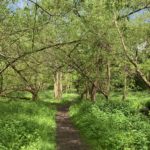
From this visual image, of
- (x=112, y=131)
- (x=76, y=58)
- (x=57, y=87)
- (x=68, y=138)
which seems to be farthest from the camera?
(x=57, y=87)

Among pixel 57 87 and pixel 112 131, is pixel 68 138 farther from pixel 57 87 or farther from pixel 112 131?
pixel 57 87

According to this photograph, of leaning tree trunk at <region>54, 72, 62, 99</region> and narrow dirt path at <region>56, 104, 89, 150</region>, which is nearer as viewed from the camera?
narrow dirt path at <region>56, 104, 89, 150</region>

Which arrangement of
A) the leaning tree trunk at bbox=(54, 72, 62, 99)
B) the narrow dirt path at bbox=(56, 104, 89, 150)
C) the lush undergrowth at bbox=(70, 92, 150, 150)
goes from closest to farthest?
the lush undergrowth at bbox=(70, 92, 150, 150)
the narrow dirt path at bbox=(56, 104, 89, 150)
the leaning tree trunk at bbox=(54, 72, 62, 99)

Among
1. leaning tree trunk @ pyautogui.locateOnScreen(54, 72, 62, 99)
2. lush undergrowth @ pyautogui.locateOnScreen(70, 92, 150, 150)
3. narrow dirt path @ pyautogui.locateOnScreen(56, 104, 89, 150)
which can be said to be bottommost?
narrow dirt path @ pyautogui.locateOnScreen(56, 104, 89, 150)

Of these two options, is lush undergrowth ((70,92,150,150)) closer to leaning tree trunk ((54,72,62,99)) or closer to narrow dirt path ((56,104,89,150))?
narrow dirt path ((56,104,89,150))

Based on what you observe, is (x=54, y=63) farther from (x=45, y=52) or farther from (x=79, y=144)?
(x=79, y=144)

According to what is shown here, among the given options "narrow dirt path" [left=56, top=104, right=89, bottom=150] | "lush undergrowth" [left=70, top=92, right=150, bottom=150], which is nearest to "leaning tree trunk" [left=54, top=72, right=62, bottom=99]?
"lush undergrowth" [left=70, top=92, right=150, bottom=150]

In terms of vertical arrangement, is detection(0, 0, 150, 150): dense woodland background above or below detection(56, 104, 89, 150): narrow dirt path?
above

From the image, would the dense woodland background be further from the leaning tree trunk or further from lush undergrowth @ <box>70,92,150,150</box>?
the leaning tree trunk

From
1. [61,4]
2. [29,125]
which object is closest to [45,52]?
[61,4]

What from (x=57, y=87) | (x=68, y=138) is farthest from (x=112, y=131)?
(x=57, y=87)

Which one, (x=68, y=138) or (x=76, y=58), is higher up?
(x=76, y=58)

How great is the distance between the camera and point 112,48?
84.1ft

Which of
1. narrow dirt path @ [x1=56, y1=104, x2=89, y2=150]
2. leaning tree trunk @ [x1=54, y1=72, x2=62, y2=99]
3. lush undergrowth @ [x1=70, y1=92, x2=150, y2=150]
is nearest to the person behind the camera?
lush undergrowth @ [x1=70, y1=92, x2=150, y2=150]
